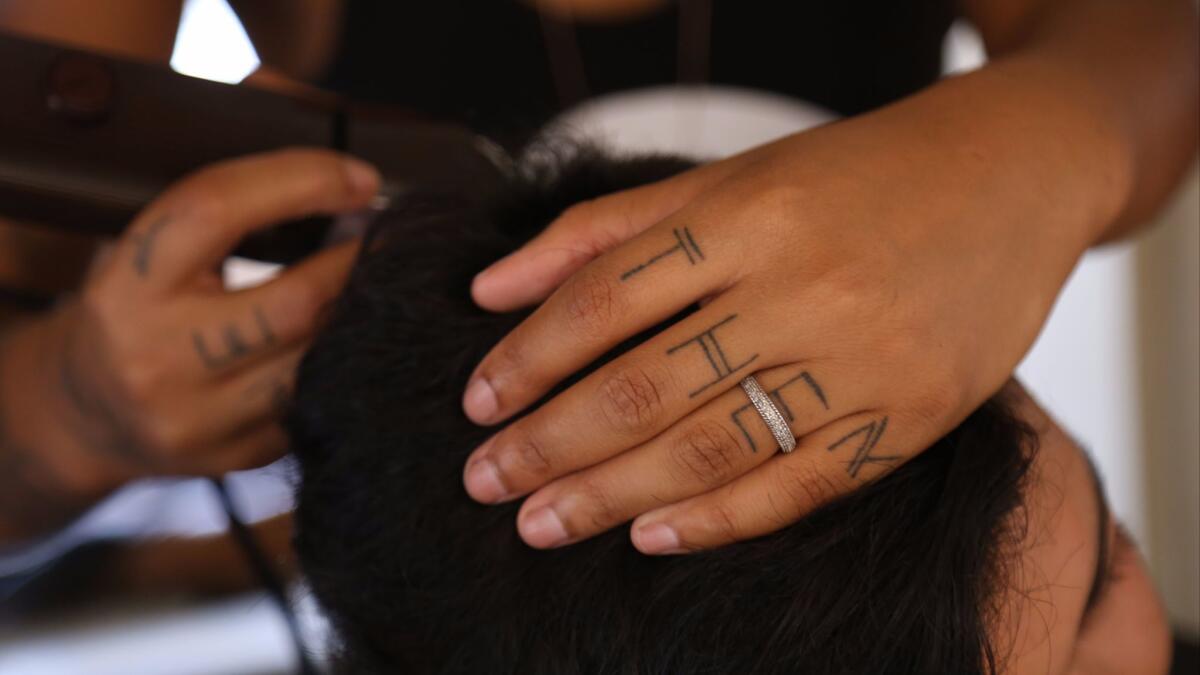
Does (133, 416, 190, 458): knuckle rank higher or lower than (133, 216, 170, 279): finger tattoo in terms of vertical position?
lower

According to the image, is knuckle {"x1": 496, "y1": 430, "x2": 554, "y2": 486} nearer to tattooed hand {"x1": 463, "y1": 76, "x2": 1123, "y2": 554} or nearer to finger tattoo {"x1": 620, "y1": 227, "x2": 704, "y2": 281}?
tattooed hand {"x1": 463, "y1": 76, "x2": 1123, "y2": 554}

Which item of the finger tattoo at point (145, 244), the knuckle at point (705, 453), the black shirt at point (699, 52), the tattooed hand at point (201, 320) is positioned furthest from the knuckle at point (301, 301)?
the black shirt at point (699, 52)

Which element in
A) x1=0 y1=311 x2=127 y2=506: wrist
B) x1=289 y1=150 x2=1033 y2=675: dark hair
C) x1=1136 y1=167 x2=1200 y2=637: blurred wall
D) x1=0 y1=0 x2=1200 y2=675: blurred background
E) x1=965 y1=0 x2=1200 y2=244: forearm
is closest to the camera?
x1=289 y1=150 x2=1033 y2=675: dark hair

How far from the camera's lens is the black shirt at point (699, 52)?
141 cm

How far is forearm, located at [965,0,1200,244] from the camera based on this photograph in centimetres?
74

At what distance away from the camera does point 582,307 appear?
1.92 ft

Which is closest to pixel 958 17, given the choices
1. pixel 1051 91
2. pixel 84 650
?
pixel 1051 91

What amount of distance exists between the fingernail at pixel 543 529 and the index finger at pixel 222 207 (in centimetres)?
34

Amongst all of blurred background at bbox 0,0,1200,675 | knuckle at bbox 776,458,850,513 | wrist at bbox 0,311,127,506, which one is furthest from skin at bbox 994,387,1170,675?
wrist at bbox 0,311,127,506

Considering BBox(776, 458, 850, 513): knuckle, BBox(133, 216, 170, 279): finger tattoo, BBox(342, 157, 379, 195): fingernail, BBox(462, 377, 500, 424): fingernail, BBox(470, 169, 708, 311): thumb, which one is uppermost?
BBox(133, 216, 170, 279): finger tattoo

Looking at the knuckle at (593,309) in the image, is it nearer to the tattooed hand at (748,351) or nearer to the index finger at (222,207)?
the tattooed hand at (748,351)

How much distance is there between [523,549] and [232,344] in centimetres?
33

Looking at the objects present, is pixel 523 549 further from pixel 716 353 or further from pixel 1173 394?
pixel 1173 394

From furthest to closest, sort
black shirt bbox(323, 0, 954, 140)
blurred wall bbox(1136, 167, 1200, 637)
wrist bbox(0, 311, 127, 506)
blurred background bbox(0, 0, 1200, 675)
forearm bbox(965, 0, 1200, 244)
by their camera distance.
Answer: blurred wall bbox(1136, 167, 1200, 637) < black shirt bbox(323, 0, 954, 140) < blurred background bbox(0, 0, 1200, 675) < wrist bbox(0, 311, 127, 506) < forearm bbox(965, 0, 1200, 244)
